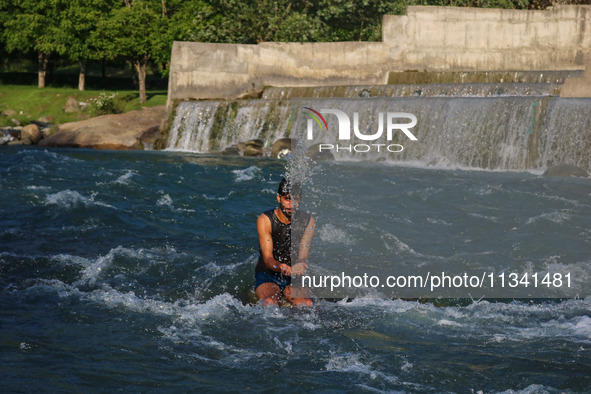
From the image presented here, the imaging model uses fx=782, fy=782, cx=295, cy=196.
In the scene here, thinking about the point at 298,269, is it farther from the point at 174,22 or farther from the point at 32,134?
the point at 174,22

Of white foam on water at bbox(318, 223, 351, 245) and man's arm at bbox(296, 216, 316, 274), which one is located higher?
man's arm at bbox(296, 216, 316, 274)

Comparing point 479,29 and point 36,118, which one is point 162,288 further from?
point 36,118

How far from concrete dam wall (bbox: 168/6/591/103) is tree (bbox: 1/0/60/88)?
12.7m

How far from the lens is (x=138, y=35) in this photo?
33625 mm

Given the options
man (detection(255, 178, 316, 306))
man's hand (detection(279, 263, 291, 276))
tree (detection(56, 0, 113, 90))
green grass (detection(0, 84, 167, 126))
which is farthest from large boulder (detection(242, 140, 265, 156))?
man's hand (detection(279, 263, 291, 276))

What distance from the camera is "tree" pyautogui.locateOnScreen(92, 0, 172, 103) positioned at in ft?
109

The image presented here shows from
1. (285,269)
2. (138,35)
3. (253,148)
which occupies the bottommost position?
(285,269)

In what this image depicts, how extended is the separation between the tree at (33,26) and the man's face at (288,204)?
3295 cm

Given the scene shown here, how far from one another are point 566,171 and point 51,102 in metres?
24.3

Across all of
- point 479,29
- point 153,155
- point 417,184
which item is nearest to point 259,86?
point 153,155

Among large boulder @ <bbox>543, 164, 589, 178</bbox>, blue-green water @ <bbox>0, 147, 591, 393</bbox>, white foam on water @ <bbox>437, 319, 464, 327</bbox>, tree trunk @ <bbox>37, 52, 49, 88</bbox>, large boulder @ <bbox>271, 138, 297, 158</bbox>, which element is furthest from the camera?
tree trunk @ <bbox>37, 52, 49, 88</bbox>

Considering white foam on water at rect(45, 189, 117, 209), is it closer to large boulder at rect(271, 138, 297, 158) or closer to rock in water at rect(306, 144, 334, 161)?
rock in water at rect(306, 144, 334, 161)

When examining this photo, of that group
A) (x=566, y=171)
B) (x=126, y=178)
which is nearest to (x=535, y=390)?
(x=566, y=171)

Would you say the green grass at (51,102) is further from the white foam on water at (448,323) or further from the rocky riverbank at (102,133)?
the white foam on water at (448,323)
